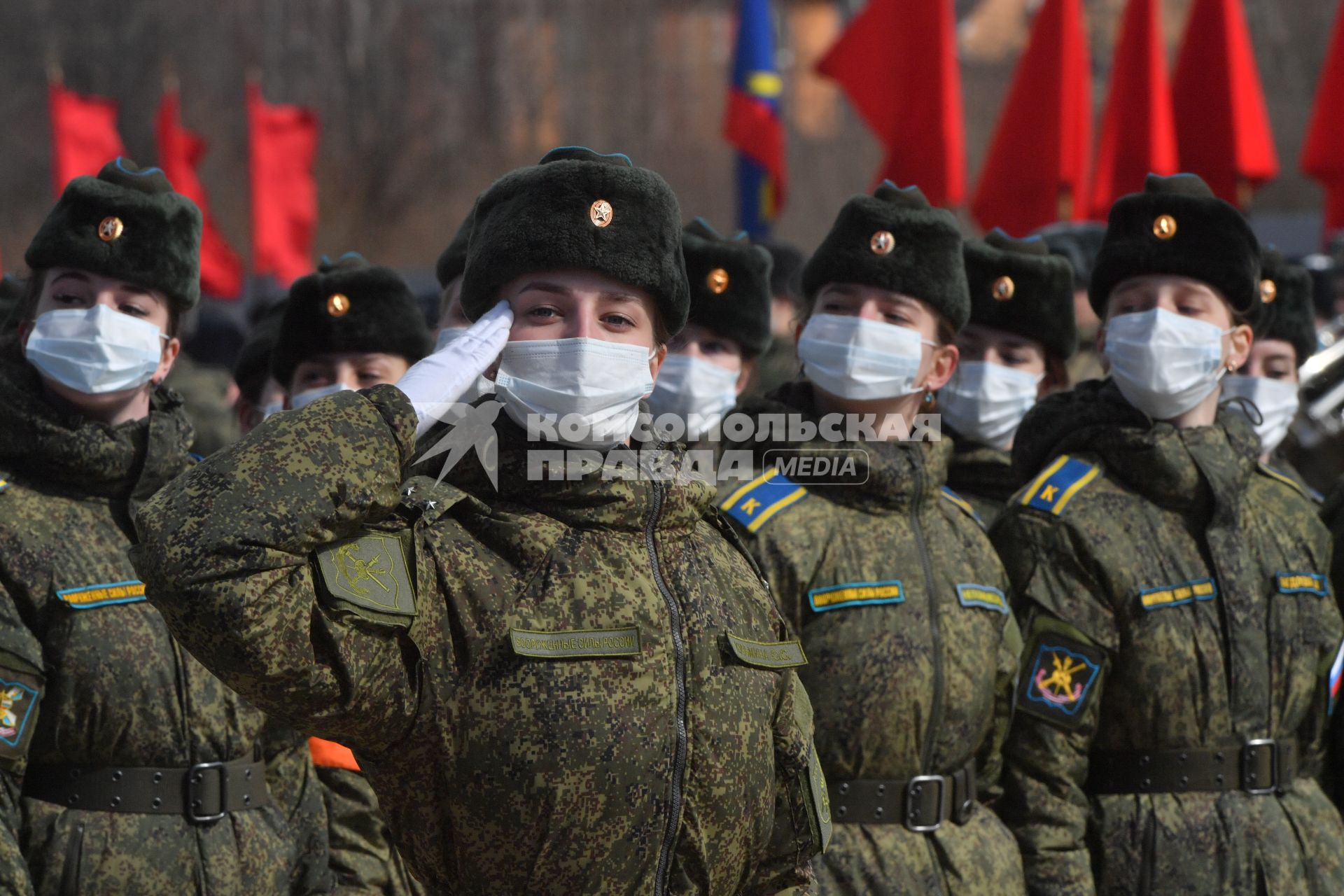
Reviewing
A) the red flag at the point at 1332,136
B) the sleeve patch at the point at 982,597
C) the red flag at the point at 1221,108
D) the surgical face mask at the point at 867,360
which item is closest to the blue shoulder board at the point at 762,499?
the surgical face mask at the point at 867,360

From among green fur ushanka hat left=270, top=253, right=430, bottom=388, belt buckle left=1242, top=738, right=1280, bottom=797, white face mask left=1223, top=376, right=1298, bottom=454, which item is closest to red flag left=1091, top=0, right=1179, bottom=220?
white face mask left=1223, top=376, right=1298, bottom=454

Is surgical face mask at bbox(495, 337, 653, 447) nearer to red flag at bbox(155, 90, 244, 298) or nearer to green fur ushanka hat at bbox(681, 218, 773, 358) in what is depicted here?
green fur ushanka hat at bbox(681, 218, 773, 358)

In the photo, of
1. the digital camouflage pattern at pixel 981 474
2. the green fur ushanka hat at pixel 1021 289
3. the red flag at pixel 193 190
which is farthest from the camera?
the red flag at pixel 193 190

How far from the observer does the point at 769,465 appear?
13.7 ft

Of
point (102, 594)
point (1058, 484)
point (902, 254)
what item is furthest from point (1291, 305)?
point (102, 594)

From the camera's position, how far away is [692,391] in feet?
18.0

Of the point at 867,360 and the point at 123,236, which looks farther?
the point at 867,360

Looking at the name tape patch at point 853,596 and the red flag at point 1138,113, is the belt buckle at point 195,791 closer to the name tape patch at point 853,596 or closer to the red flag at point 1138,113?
the name tape patch at point 853,596

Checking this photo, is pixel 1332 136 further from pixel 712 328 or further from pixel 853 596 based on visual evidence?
pixel 853 596

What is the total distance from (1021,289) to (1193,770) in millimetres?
1837

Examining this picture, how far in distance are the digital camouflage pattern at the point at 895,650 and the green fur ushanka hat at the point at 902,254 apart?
1.56ft

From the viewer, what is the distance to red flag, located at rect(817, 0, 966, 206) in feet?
31.6

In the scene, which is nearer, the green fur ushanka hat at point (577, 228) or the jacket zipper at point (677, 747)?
the jacket zipper at point (677, 747)

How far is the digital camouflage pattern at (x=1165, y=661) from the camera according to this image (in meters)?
4.08
